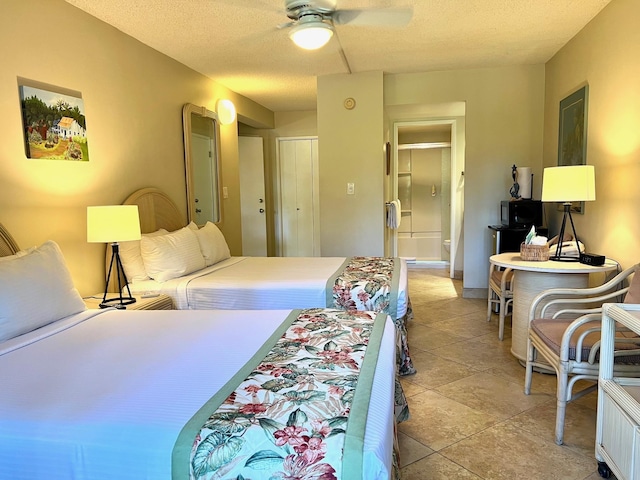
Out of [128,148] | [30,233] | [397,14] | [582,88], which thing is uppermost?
[397,14]

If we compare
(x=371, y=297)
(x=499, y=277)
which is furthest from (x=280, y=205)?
(x=371, y=297)

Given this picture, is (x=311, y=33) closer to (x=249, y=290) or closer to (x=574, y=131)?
(x=249, y=290)

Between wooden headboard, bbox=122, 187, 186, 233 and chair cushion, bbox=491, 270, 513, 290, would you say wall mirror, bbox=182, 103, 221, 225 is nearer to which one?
wooden headboard, bbox=122, 187, 186, 233

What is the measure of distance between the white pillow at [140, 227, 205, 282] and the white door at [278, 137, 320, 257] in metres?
3.52

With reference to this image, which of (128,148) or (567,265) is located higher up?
(128,148)

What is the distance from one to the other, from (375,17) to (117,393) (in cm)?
278

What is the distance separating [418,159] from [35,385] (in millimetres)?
6661

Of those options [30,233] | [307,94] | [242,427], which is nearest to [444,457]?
[242,427]

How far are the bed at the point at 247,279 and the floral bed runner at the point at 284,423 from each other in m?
1.23

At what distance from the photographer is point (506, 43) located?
3680 millimetres

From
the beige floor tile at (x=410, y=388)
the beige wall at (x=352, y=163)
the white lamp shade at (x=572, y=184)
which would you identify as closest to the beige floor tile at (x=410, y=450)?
the beige floor tile at (x=410, y=388)

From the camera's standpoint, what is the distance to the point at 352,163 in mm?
4660

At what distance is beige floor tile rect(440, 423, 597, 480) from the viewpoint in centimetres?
183

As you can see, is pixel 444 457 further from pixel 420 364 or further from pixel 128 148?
pixel 128 148
